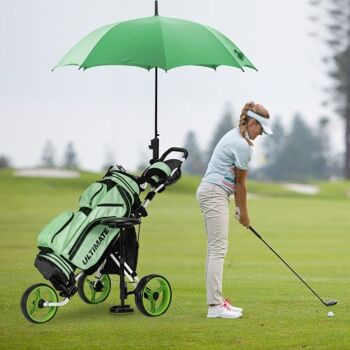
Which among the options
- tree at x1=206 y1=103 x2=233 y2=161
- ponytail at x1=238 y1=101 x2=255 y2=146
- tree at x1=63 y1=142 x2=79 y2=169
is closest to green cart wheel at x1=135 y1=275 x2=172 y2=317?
ponytail at x1=238 y1=101 x2=255 y2=146

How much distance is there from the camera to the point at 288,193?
48125 mm

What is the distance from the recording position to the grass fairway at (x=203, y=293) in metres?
8.21

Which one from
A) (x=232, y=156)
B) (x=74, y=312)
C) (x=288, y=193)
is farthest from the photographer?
(x=288, y=193)

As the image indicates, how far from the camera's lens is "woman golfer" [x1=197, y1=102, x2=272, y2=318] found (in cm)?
917

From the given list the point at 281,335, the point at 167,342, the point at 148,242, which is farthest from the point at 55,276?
the point at 148,242

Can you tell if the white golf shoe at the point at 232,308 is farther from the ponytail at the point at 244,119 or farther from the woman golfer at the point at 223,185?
the ponytail at the point at 244,119

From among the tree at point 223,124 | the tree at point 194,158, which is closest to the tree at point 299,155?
the tree at point 223,124

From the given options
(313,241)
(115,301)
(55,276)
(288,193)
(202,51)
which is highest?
(202,51)

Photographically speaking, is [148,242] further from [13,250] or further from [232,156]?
[232,156]

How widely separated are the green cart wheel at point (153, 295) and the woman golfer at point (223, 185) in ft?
1.50

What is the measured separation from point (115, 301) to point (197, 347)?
9.40ft

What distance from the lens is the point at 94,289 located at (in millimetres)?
10227

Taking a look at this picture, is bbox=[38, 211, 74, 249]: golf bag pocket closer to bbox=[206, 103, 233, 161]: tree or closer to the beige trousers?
the beige trousers

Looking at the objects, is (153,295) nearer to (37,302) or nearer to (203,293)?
(37,302)
